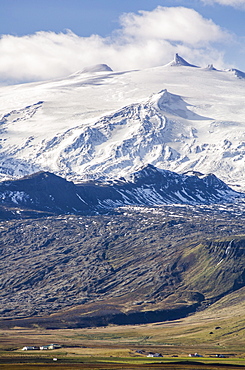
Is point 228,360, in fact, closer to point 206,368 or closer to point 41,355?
point 206,368

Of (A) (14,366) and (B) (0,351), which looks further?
(B) (0,351)

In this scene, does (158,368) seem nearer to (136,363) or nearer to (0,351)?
(136,363)

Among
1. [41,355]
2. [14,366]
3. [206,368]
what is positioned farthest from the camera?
[41,355]

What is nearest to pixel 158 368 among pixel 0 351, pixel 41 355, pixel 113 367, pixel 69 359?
pixel 113 367

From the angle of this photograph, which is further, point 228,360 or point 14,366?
point 228,360

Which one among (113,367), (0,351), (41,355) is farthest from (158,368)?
(0,351)

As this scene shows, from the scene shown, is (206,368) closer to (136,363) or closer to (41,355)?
(136,363)

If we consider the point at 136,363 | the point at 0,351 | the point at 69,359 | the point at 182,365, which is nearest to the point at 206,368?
the point at 182,365

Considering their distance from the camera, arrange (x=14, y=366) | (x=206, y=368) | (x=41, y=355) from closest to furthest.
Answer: (x=14, y=366) → (x=206, y=368) → (x=41, y=355)
